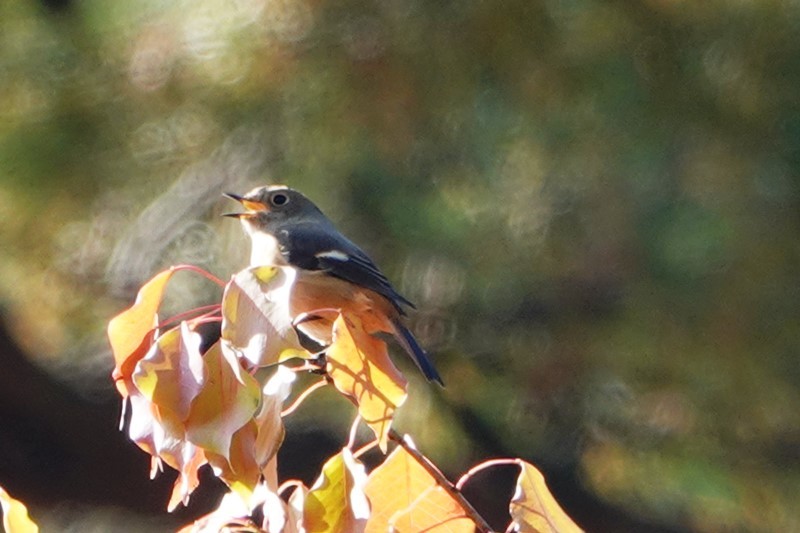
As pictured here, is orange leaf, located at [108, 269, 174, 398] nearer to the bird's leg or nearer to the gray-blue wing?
the bird's leg

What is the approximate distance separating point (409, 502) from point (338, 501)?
215mm

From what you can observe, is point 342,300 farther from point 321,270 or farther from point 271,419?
point 271,419

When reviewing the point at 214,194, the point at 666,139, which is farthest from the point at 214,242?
the point at 666,139

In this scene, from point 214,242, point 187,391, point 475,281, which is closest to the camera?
point 187,391

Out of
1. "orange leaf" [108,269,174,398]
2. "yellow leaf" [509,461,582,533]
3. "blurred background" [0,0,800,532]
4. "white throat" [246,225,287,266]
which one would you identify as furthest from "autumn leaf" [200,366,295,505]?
"blurred background" [0,0,800,532]

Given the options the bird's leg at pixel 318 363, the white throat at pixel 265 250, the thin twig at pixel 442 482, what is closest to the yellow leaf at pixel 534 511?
the thin twig at pixel 442 482

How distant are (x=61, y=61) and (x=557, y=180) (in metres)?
1.42

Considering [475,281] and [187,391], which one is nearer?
[187,391]

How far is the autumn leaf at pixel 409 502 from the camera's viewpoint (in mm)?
1463

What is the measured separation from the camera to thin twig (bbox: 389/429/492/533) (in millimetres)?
1350

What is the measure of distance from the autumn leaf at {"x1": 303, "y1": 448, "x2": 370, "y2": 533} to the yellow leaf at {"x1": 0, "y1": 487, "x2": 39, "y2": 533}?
300 millimetres

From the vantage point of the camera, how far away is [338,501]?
4.20 feet

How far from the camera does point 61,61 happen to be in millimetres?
3383

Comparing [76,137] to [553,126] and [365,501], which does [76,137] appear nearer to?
[553,126]
